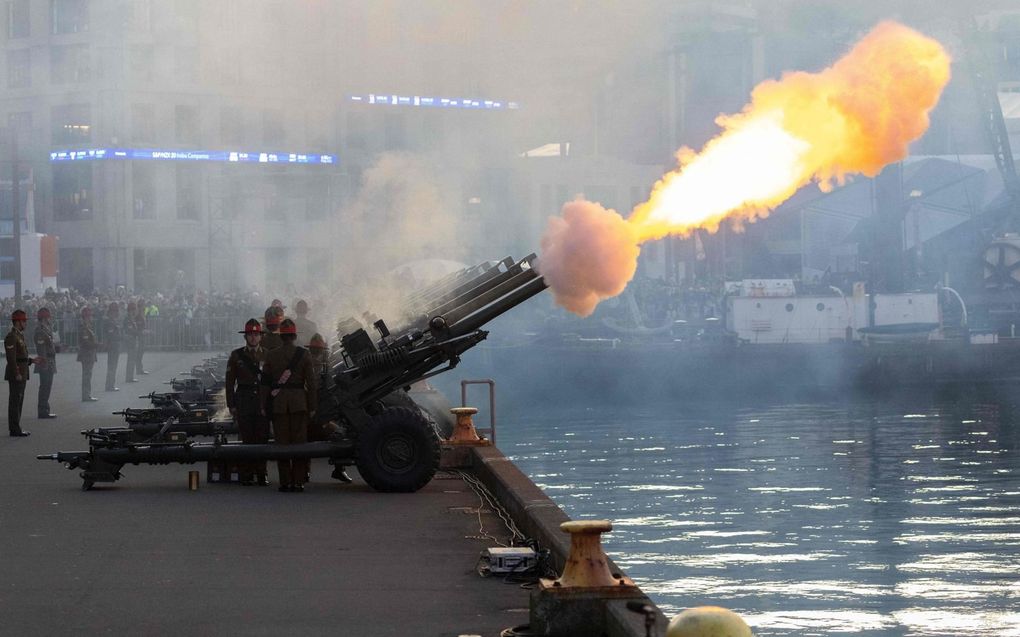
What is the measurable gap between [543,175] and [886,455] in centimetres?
2672

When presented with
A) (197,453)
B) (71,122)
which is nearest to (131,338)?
(71,122)

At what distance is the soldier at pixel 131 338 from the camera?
1331 inches

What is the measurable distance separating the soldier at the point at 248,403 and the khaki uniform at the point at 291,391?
0.52 m

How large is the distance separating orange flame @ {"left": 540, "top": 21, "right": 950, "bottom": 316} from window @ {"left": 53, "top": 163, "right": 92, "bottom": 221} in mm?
33746

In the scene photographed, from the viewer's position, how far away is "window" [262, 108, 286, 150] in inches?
1379

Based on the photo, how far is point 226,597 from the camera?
10086 millimetres

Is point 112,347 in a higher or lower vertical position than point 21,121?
lower

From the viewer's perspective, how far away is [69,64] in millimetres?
30016

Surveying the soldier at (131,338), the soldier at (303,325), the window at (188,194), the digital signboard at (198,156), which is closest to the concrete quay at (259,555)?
the soldier at (303,325)

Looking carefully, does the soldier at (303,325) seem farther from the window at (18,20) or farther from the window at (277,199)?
the window at (277,199)

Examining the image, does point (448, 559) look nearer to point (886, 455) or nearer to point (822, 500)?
point (822, 500)

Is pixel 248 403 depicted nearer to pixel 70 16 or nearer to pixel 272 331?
pixel 272 331

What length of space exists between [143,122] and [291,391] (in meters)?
23.6

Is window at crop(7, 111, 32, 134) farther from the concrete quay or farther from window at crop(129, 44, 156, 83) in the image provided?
the concrete quay
